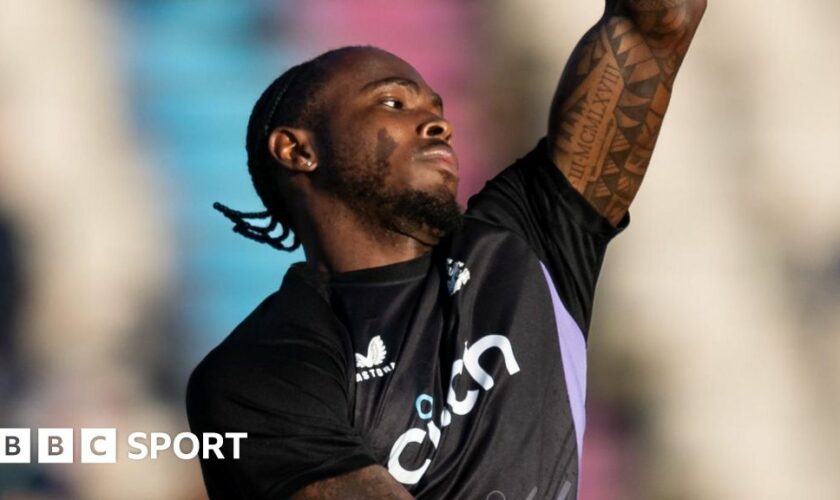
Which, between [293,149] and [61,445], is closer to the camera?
[293,149]

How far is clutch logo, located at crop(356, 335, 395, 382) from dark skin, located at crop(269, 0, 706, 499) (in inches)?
8.3

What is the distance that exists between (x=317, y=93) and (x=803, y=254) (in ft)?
6.74

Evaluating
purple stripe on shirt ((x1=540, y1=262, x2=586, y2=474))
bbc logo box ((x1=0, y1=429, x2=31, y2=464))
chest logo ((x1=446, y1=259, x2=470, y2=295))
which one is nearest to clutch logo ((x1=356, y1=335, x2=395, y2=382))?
chest logo ((x1=446, y1=259, x2=470, y2=295))

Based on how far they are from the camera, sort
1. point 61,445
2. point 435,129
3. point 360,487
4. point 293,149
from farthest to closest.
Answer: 1. point 61,445
2. point 293,149
3. point 435,129
4. point 360,487

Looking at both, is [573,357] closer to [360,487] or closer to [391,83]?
[360,487]

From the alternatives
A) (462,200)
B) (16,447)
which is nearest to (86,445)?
(16,447)

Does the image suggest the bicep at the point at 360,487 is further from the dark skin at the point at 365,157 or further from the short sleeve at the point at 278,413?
the dark skin at the point at 365,157

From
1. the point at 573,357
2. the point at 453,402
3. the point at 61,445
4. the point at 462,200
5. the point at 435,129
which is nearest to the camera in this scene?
the point at 453,402

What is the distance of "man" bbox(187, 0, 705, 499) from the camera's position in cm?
254

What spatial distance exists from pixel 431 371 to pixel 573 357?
272 mm

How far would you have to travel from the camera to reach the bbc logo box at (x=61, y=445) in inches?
173

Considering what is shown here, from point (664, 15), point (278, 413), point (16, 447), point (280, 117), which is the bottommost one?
point (16, 447)

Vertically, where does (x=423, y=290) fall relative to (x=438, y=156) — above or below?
below

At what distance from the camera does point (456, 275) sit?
2.72 metres
